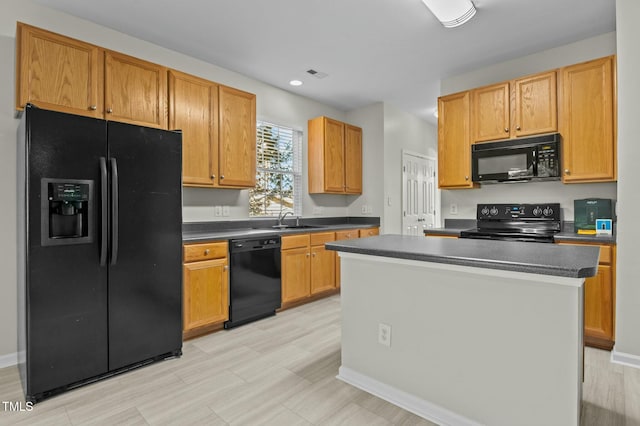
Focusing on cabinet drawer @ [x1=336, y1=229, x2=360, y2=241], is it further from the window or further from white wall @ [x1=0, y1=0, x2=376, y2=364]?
white wall @ [x1=0, y1=0, x2=376, y2=364]

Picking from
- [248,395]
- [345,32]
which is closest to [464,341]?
[248,395]

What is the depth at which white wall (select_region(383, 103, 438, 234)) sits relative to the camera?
199 inches

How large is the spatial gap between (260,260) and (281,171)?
1.49m

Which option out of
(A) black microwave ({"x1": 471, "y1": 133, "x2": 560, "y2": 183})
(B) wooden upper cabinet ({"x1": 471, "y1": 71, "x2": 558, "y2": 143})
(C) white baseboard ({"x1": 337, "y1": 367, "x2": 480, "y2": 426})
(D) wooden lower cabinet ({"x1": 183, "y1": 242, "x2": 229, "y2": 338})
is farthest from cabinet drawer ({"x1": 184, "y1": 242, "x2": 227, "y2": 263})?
(B) wooden upper cabinet ({"x1": 471, "y1": 71, "x2": 558, "y2": 143})

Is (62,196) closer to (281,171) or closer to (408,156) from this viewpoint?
(281,171)

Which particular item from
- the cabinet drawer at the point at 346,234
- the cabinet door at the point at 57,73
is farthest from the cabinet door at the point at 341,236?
the cabinet door at the point at 57,73

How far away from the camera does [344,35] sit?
3148 mm

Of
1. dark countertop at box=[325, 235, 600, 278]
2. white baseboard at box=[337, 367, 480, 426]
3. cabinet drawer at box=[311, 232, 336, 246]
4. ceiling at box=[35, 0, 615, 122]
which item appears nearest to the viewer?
dark countertop at box=[325, 235, 600, 278]

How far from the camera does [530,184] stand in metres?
3.63

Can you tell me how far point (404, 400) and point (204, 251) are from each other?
1.97m

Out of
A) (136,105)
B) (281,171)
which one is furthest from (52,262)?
(281,171)

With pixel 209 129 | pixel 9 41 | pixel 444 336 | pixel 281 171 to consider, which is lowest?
pixel 444 336

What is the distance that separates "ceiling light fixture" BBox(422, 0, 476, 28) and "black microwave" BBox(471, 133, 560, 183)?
1.37 meters

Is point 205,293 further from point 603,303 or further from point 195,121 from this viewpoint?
point 603,303
